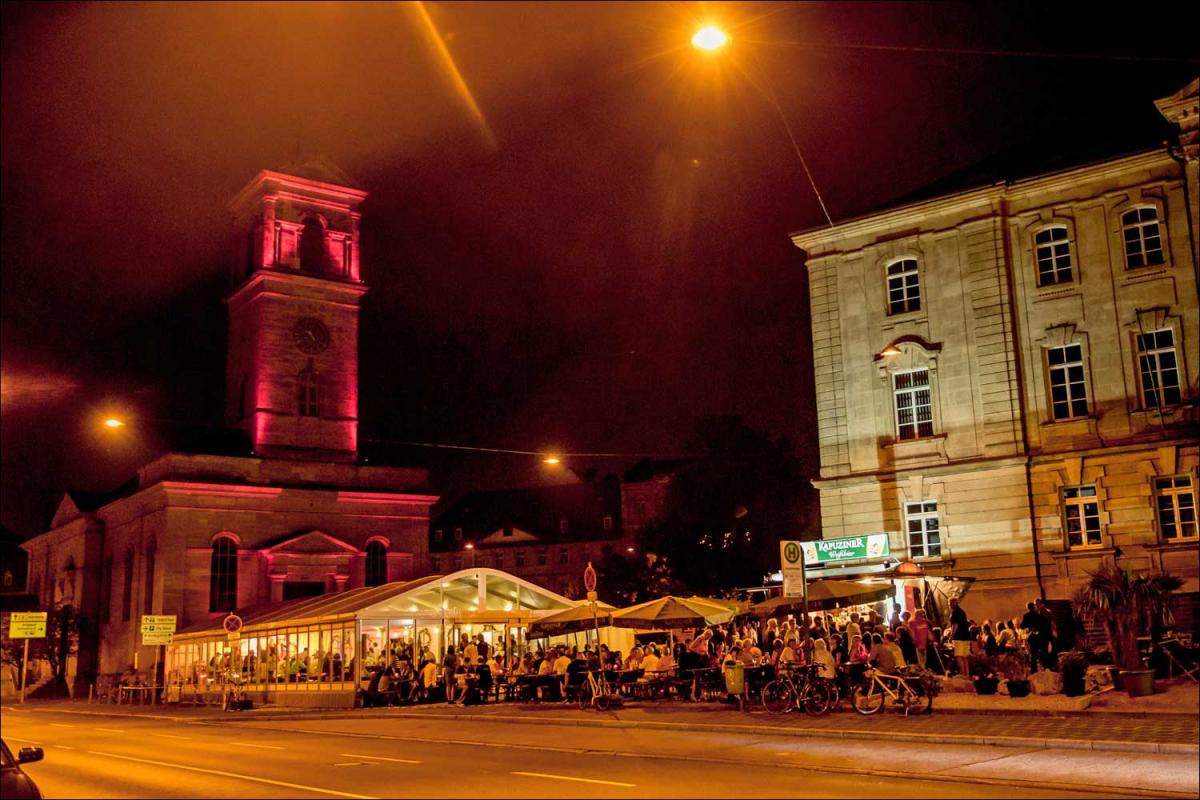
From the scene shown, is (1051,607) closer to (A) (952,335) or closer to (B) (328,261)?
(A) (952,335)

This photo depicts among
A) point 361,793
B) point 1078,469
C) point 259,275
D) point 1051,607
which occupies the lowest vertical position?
point 361,793

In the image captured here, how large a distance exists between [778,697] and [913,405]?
49.1ft

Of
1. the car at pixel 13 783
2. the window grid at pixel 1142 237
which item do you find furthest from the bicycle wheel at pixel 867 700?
the window grid at pixel 1142 237

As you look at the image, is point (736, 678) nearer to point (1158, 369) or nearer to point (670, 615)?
point (670, 615)

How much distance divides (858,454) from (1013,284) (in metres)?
6.88

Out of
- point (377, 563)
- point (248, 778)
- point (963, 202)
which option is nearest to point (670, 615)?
point (248, 778)

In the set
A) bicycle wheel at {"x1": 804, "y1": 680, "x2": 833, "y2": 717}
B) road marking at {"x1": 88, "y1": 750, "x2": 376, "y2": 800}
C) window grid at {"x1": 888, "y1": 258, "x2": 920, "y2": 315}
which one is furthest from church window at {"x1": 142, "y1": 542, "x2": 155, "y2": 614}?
bicycle wheel at {"x1": 804, "y1": 680, "x2": 833, "y2": 717}

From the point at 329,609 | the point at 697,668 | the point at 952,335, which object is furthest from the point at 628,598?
the point at 697,668

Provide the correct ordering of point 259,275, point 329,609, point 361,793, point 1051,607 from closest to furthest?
point 361,793 < point 1051,607 < point 329,609 < point 259,275

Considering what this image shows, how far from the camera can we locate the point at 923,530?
34.6 metres

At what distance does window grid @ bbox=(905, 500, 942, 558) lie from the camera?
1352 inches

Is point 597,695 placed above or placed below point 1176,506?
below

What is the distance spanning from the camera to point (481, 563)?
100312 millimetres

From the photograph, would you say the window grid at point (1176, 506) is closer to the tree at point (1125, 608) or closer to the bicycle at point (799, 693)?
the tree at point (1125, 608)
